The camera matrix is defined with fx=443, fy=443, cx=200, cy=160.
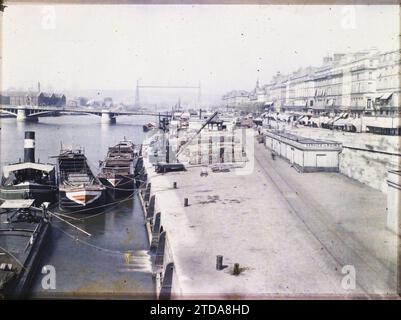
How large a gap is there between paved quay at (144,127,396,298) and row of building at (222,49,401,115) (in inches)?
132

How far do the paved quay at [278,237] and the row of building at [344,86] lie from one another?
11.0 feet

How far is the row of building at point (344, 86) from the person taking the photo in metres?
13.4

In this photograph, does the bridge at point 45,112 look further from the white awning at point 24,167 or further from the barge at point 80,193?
the white awning at point 24,167

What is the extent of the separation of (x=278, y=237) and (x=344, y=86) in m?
13.7

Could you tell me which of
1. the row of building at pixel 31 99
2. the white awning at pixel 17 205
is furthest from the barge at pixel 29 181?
the row of building at pixel 31 99

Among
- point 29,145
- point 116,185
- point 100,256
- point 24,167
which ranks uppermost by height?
point 29,145

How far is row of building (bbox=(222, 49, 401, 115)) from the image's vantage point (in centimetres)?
1344

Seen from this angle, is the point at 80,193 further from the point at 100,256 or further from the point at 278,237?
the point at 278,237

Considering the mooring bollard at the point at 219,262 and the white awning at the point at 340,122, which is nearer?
the mooring bollard at the point at 219,262

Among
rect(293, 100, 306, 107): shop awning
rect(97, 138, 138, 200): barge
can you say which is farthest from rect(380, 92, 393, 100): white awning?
rect(97, 138, 138, 200): barge

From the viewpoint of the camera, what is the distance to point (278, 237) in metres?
6.95

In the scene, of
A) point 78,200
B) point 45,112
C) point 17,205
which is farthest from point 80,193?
point 45,112

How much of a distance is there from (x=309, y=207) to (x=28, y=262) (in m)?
5.30
